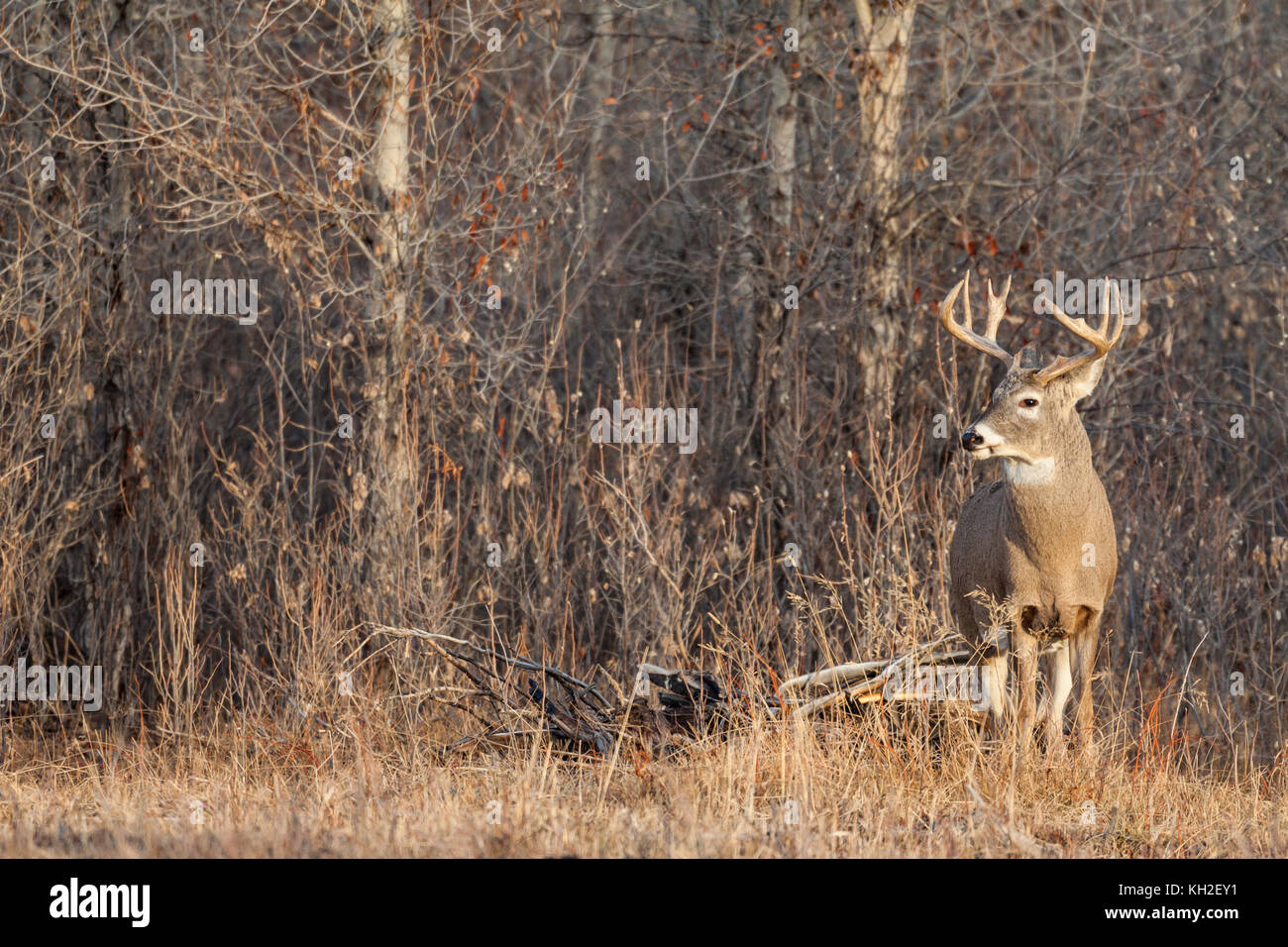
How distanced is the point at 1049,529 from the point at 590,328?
6758 millimetres

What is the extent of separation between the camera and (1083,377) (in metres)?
6.35

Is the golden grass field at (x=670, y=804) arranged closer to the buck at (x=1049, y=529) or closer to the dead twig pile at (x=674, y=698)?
the dead twig pile at (x=674, y=698)

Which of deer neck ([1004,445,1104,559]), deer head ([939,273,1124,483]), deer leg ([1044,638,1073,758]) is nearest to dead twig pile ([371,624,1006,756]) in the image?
deer leg ([1044,638,1073,758])

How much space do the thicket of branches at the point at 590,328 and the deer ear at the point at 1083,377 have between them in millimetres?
Answer: 1925

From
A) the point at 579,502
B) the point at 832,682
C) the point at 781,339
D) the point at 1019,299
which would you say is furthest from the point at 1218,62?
the point at 832,682

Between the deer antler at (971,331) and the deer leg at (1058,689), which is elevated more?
the deer antler at (971,331)

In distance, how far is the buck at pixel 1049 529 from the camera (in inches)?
247

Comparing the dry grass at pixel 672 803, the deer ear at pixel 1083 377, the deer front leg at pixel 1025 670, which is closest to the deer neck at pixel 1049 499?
the deer ear at pixel 1083 377

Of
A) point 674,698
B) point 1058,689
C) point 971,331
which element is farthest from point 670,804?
point 971,331

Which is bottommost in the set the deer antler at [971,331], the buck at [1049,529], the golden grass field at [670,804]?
the golden grass field at [670,804]

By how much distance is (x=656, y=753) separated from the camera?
6.75 meters

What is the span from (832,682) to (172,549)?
5.03 m

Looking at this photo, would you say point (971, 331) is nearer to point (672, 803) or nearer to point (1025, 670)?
point (1025, 670)

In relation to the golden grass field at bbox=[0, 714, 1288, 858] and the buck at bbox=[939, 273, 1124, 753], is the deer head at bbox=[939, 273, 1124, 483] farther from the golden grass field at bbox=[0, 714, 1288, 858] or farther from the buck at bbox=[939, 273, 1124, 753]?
the golden grass field at bbox=[0, 714, 1288, 858]
